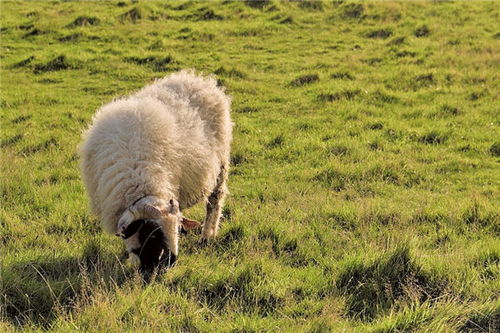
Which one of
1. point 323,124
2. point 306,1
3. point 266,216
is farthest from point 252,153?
point 306,1

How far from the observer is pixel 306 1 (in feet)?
63.4

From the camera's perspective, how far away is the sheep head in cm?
484

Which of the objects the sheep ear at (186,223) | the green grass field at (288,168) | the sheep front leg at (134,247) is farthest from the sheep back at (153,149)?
the green grass field at (288,168)

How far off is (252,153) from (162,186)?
160 inches

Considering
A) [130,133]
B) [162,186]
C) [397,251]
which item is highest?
[130,133]

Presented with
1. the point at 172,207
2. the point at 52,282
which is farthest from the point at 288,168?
the point at 52,282

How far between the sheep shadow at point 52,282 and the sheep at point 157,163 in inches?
10.2

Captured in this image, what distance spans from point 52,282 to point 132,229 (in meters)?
0.79

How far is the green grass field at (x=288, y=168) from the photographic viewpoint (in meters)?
4.50

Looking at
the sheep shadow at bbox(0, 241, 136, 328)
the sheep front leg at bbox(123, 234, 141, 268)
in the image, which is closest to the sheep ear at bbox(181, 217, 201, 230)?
the sheep front leg at bbox(123, 234, 141, 268)

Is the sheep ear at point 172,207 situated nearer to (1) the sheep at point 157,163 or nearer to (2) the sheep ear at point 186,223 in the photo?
(1) the sheep at point 157,163

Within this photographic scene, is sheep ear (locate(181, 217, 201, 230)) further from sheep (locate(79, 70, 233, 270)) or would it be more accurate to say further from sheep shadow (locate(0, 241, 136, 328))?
sheep shadow (locate(0, 241, 136, 328))

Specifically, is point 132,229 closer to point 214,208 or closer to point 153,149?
point 153,149

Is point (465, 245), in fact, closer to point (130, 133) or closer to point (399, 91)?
point (130, 133)
